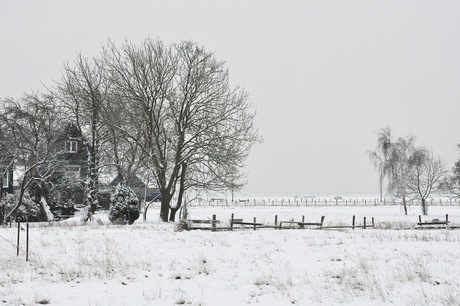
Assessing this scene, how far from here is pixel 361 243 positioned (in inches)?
724

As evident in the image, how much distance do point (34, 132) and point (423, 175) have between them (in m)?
43.1

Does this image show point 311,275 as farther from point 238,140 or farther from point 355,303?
point 238,140

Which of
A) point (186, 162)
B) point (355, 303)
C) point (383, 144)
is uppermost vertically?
point (383, 144)

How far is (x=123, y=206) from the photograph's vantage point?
28938 mm

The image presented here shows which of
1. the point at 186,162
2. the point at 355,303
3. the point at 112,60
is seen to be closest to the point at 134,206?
the point at 186,162

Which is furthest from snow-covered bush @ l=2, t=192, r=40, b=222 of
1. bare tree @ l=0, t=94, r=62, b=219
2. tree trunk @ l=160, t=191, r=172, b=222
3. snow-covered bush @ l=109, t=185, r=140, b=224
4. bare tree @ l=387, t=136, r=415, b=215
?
bare tree @ l=387, t=136, r=415, b=215

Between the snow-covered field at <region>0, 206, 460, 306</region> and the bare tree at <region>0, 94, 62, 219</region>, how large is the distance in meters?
17.4

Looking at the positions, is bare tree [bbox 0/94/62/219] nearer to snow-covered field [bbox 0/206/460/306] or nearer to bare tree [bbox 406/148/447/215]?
snow-covered field [bbox 0/206/460/306]

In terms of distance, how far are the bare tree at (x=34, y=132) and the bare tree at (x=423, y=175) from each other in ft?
129

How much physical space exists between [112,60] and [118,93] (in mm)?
2304

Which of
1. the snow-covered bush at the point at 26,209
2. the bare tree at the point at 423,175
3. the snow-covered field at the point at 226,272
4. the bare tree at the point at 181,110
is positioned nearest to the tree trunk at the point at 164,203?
the bare tree at the point at 181,110

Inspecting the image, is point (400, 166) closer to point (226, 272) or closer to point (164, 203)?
point (164, 203)

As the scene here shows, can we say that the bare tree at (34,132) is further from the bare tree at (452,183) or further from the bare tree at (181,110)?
the bare tree at (452,183)

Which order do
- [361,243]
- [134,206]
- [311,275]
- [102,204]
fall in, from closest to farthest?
[311,275]
[361,243]
[134,206]
[102,204]
